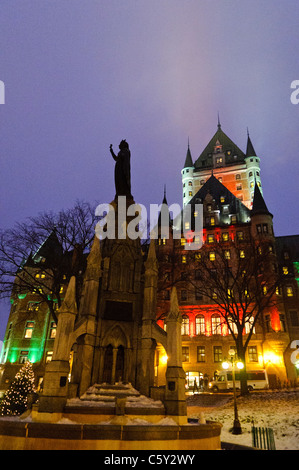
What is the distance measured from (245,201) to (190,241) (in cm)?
2541

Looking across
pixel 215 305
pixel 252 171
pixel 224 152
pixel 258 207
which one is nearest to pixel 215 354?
pixel 215 305

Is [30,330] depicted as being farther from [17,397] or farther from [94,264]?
[94,264]

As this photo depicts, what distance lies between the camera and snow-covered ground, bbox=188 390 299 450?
14.7 m

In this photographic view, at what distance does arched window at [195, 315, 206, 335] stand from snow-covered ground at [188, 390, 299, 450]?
947 inches

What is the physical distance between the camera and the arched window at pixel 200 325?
167 feet

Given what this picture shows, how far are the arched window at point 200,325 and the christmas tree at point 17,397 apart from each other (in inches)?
1218

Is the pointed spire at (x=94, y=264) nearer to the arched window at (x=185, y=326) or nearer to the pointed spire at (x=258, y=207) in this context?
the arched window at (x=185, y=326)

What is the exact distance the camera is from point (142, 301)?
1588 cm

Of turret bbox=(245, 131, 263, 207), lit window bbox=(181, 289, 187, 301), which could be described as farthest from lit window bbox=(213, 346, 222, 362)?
turret bbox=(245, 131, 263, 207)

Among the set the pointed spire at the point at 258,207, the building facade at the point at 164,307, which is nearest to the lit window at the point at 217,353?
the building facade at the point at 164,307

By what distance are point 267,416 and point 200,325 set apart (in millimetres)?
32827

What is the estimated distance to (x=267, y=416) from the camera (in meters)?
18.9
